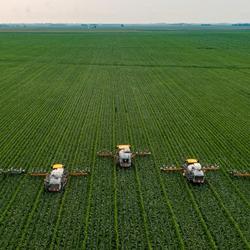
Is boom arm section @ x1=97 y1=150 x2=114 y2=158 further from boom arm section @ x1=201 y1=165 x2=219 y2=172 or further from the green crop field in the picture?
boom arm section @ x1=201 y1=165 x2=219 y2=172

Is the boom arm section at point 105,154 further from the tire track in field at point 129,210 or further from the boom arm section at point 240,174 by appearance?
the boom arm section at point 240,174

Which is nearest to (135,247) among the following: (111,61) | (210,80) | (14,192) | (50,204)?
(50,204)

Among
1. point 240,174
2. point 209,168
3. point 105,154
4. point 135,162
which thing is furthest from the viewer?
point 105,154

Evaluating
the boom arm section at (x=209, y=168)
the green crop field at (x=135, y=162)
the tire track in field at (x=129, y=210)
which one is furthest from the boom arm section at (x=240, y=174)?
the tire track in field at (x=129, y=210)

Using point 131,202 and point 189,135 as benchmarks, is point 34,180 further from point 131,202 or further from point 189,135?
point 189,135

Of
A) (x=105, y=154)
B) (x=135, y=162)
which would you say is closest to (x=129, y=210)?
(x=135, y=162)

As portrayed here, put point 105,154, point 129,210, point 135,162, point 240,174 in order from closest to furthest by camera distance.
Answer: point 129,210 → point 240,174 → point 135,162 → point 105,154

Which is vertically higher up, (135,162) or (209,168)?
(209,168)

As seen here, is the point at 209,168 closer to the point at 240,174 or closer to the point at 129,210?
the point at 240,174

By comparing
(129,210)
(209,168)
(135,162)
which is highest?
(129,210)

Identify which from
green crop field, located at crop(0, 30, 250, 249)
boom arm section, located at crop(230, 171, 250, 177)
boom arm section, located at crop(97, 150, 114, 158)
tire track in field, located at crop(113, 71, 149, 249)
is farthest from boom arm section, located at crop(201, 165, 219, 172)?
boom arm section, located at crop(97, 150, 114, 158)
